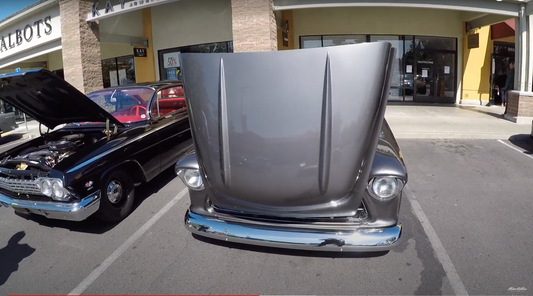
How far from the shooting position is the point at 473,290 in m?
2.52

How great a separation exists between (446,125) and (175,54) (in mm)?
10984

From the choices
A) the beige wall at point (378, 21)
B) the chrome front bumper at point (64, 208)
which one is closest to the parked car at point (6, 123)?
the chrome front bumper at point (64, 208)

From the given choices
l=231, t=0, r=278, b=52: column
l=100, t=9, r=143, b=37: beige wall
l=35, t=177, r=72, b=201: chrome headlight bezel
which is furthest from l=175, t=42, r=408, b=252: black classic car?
l=100, t=9, r=143, b=37: beige wall

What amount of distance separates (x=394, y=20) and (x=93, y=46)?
37.8 feet

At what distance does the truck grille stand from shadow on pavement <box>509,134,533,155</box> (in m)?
8.00

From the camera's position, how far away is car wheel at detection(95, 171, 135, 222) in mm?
3662

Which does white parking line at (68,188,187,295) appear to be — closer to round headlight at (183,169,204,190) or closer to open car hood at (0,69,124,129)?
round headlight at (183,169,204,190)

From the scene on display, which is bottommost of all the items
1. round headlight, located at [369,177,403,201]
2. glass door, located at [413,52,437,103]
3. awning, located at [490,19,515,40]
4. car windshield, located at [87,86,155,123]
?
round headlight, located at [369,177,403,201]

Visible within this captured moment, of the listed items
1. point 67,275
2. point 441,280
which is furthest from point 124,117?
point 441,280

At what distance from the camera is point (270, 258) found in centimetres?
302

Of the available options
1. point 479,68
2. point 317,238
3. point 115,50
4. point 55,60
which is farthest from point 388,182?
point 55,60

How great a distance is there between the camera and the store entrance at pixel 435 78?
13.9 metres

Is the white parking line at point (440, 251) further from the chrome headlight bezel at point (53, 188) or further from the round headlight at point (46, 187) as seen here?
the round headlight at point (46, 187)

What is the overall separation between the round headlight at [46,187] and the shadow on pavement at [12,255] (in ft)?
2.08
